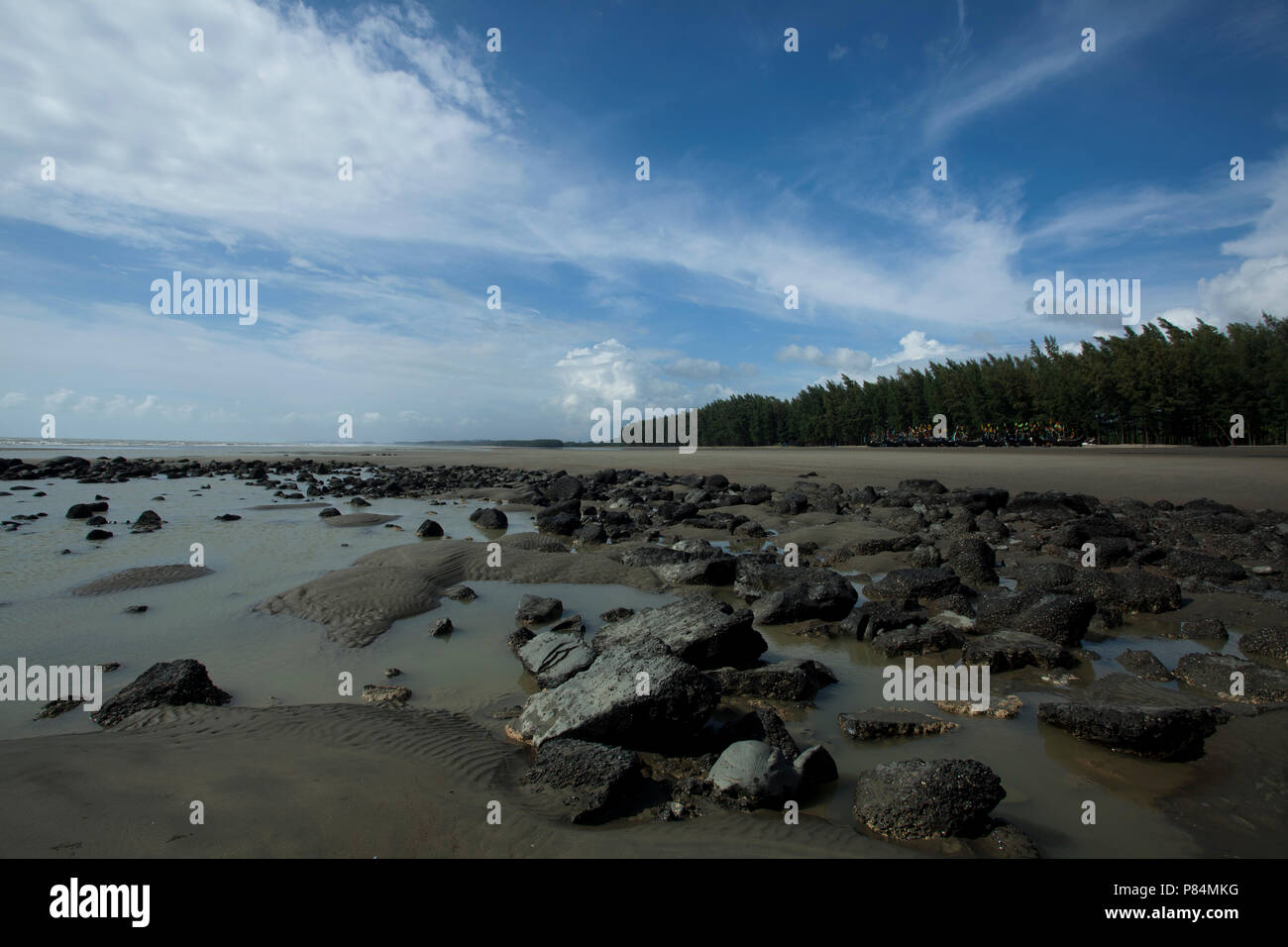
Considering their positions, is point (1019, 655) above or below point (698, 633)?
below

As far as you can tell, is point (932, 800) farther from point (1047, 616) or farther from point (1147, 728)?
point (1047, 616)

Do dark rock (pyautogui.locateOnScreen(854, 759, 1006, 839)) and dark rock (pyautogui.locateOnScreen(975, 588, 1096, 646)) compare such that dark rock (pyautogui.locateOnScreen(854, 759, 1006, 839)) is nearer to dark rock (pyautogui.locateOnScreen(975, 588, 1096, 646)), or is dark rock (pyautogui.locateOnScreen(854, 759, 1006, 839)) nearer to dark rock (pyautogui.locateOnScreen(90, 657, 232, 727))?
dark rock (pyautogui.locateOnScreen(975, 588, 1096, 646))

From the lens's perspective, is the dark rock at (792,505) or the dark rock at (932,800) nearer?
the dark rock at (932,800)

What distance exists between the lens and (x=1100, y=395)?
5834 centimetres

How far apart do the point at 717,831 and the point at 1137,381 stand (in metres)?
67.2

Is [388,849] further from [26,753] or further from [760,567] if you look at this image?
[760,567]

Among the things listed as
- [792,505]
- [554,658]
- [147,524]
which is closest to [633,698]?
[554,658]

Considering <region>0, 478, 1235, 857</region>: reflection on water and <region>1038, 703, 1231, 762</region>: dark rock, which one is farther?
<region>1038, 703, 1231, 762</region>: dark rock

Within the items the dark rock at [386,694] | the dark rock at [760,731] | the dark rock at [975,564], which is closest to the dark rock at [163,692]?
the dark rock at [386,694]

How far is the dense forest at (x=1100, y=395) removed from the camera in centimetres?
4991

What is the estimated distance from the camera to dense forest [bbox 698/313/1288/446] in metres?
49.9

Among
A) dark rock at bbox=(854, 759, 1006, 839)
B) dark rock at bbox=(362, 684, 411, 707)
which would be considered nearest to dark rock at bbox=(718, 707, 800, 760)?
dark rock at bbox=(854, 759, 1006, 839)

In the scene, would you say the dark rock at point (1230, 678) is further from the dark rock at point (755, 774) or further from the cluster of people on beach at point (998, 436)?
the cluster of people on beach at point (998, 436)

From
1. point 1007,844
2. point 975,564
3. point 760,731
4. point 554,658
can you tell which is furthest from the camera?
point 975,564
